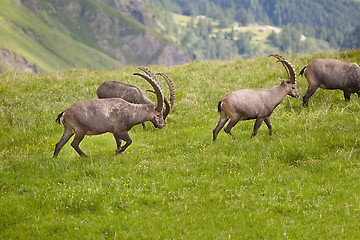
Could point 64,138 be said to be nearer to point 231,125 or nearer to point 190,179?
point 190,179

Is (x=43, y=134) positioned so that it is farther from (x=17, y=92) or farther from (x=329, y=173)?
(x=329, y=173)

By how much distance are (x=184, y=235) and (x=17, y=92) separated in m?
16.8

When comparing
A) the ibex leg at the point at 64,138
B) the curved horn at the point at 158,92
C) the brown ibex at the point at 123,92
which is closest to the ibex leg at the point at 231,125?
the curved horn at the point at 158,92

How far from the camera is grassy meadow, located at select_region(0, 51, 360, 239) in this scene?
1111 cm

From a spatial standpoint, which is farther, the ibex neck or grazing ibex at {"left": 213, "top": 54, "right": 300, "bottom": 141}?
the ibex neck

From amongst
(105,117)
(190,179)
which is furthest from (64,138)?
(190,179)

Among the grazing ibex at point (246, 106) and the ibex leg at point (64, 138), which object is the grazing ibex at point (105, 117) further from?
the grazing ibex at point (246, 106)

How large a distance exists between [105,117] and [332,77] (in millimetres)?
10614

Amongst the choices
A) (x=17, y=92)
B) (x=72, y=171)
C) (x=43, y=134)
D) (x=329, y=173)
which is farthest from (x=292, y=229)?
(x=17, y=92)

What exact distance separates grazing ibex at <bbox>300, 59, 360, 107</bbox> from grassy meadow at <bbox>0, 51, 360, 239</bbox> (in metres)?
0.78

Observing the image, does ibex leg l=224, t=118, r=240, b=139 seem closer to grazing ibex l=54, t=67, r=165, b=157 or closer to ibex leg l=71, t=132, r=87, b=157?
grazing ibex l=54, t=67, r=165, b=157

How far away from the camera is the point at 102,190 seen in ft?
41.1

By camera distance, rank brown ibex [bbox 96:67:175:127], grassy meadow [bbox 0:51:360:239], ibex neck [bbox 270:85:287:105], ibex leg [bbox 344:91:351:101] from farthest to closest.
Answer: ibex leg [bbox 344:91:351:101]
brown ibex [bbox 96:67:175:127]
ibex neck [bbox 270:85:287:105]
grassy meadow [bbox 0:51:360:239]

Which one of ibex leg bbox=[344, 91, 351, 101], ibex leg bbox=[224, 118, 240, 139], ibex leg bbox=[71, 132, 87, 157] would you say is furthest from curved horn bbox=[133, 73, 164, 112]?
ibex leg bbox=[344, 91, 351, 101]
